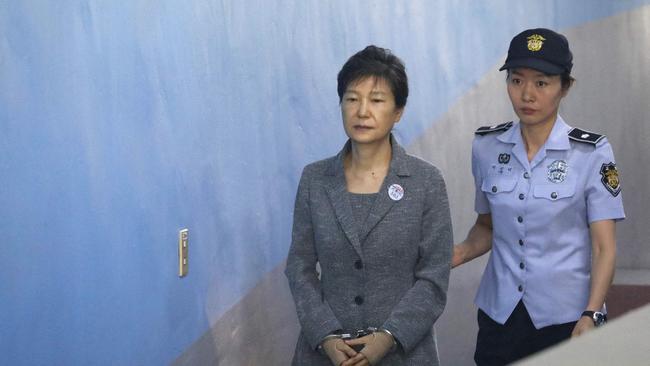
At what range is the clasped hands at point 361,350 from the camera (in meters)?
2.67

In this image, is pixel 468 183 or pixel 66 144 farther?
pixel 468 183

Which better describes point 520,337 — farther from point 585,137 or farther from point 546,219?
point 585,137

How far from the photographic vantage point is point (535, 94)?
2.99 m

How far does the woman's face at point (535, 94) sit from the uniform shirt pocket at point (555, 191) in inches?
7.3

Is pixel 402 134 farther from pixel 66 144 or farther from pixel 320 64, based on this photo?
pixel 66 144

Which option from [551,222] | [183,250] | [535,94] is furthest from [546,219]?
[183,250]

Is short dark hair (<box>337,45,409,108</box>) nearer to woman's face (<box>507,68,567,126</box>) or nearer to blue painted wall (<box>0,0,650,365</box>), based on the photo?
woman's face (<box>507,68,567,126</box>)

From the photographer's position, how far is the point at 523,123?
10.2 ft

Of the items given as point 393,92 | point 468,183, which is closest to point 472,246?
point 393,92

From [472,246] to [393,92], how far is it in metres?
0.64

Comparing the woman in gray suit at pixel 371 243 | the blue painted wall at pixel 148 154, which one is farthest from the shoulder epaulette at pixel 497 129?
the blue painted wall at pixel 148 154

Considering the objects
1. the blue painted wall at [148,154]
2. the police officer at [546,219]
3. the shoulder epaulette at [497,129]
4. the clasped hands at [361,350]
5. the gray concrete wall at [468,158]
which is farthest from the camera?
the gray concrete wall at [468,158]

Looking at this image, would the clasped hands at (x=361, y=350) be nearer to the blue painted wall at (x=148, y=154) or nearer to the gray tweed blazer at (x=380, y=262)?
the gray tweed blazer at (x=380, y=262)

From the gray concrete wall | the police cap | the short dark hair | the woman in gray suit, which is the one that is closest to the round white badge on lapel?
the woman in gray suit
